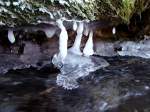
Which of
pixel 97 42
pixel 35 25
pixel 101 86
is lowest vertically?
pixel 101 86

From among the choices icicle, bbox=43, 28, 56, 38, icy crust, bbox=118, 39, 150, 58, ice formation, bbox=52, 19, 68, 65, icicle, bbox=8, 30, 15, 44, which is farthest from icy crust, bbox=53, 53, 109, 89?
icicle, bbox=8, 30, 15, 44

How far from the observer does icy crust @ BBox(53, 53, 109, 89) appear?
4.50 m

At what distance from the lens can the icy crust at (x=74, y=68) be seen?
4.50 meters

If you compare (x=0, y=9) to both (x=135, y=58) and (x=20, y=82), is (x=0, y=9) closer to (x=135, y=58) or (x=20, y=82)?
(x=20, y=82)

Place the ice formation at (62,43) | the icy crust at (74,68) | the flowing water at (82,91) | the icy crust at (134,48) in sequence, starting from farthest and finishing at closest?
the icy crust at (134,48) → the ice formation at (62,43) → the icy crust at (74,68) → the flowing water at (82,91)

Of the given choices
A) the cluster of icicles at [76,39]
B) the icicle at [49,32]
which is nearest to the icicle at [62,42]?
A: the cluster of icicles at [76,39]

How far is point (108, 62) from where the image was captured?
521 centimetres

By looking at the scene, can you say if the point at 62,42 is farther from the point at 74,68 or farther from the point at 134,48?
the point at 134,48

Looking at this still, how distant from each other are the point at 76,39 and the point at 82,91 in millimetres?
1026

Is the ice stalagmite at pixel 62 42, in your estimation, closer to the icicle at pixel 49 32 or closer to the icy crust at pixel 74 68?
the icy crust at pixel 74 68

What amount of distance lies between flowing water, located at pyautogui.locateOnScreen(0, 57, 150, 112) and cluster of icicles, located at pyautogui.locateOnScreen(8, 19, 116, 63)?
0.99 feet

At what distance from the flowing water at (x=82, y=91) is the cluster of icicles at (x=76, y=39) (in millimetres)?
301

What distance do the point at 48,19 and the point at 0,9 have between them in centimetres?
62

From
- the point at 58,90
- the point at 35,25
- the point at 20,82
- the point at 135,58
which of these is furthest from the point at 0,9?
the point at 135,58
